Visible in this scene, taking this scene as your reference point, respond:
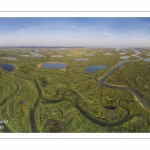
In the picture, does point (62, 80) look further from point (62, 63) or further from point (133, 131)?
point (133, 131)

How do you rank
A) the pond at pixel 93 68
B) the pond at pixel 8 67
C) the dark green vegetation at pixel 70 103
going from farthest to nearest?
1. the pond at pixel 8 67
2. the pond at pixel 93 68
3. the dark green vegetation at pixel 70 103

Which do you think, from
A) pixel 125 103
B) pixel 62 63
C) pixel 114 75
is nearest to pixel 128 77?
pixel 114 75

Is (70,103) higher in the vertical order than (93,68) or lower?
lower

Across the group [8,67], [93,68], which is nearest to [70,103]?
[93,68]

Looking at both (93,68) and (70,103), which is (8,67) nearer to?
(93,68)

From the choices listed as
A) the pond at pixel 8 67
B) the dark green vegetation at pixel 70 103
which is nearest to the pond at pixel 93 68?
the dark green vegetation at pixel 70 103

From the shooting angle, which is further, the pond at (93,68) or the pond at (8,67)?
the pond at (8,67)

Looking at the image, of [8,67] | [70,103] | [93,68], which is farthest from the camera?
[8,67]

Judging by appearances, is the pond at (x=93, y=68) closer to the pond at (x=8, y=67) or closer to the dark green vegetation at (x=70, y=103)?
the dark green vegetation at (x=70, y=103)

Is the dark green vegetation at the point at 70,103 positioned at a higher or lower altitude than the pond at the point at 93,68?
lower
